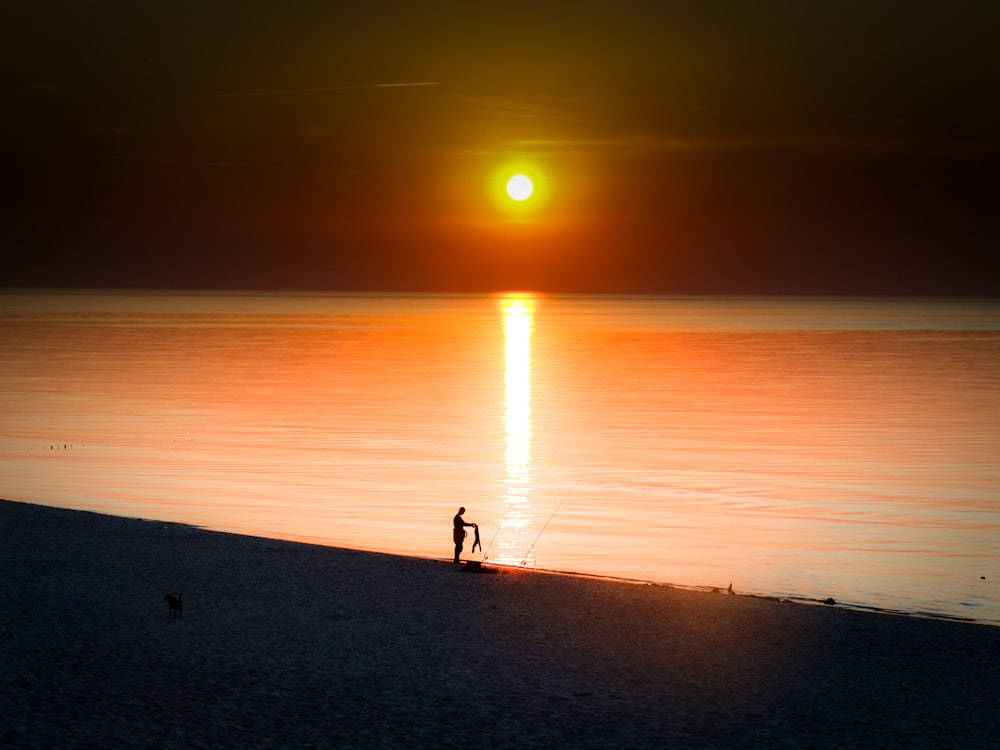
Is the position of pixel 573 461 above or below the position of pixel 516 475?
above

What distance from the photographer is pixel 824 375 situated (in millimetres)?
88812

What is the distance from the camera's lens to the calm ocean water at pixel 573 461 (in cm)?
2880

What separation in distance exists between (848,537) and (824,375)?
196ft

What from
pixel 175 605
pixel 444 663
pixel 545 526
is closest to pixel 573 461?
pixel 545 526

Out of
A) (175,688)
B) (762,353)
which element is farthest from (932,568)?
(762,353)

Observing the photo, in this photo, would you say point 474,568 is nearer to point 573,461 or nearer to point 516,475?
point 516,475

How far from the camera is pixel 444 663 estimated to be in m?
17.9

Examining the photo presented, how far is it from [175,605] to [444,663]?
16.4 ft

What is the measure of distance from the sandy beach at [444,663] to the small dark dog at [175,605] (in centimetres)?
20

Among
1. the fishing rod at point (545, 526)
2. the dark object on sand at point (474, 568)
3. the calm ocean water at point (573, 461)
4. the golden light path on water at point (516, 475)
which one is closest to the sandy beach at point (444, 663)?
the dark object on sand at point (474, 568)

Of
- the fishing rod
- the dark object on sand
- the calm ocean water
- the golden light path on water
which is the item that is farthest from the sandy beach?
the calm ocean water

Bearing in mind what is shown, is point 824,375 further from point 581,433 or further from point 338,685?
point 338,685

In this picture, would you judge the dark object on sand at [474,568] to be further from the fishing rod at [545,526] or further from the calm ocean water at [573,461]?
the calm ocean water at [573,461]

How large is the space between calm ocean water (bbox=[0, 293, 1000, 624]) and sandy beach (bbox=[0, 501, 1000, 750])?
4338mm
